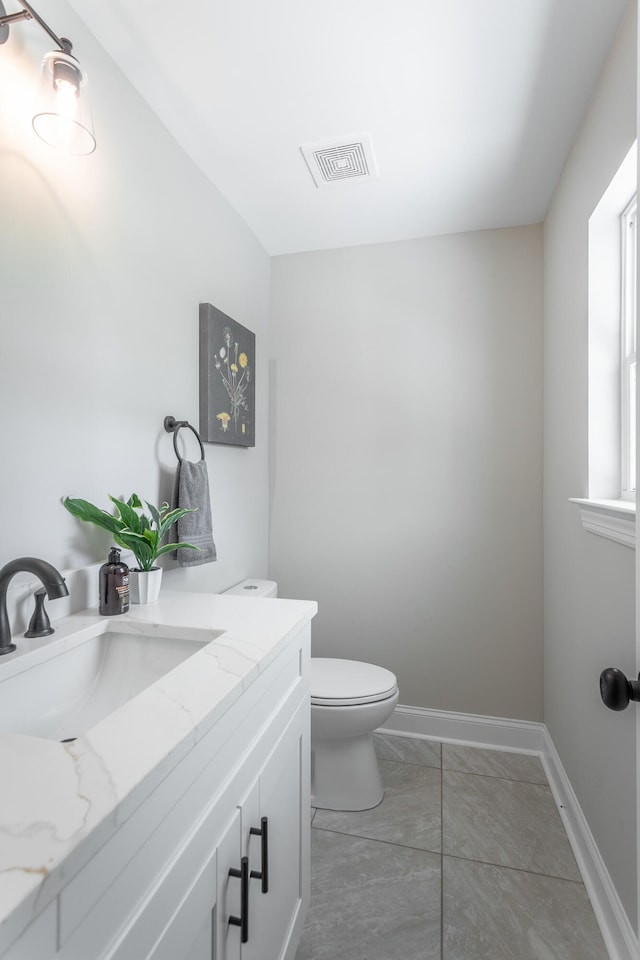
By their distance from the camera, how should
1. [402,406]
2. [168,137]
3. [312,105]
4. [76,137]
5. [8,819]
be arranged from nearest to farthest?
[8,819], [76,137], [312,105], [168,137], [402,406]

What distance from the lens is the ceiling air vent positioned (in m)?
1.74

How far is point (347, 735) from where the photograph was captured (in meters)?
1.81

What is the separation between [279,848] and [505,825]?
1.07 metres

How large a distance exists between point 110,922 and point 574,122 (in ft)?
7.25

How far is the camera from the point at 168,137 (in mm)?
1670

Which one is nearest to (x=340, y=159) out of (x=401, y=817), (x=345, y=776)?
(x=345, y=776)

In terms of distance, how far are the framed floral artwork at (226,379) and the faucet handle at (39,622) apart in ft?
3.02

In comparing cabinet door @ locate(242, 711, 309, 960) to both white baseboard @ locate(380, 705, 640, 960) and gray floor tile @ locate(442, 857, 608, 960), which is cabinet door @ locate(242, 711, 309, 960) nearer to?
gray floor tile @ locate(442, 857, 608, 960)

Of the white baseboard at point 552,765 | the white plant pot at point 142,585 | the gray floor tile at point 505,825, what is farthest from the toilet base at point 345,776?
the white plant pot at point 142,585

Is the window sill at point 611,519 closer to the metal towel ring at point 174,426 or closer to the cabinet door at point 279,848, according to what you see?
the cabinet door at point 279,848


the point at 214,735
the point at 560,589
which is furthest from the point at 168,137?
the point at 560,589

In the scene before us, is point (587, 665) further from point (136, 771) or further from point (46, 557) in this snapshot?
point (46, 557)

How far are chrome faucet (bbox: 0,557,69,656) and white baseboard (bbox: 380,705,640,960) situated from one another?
142cm

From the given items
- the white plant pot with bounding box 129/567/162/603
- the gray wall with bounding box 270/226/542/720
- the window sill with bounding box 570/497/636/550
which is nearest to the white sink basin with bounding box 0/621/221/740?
the white plant pot with bounding box 129/567/162/603
